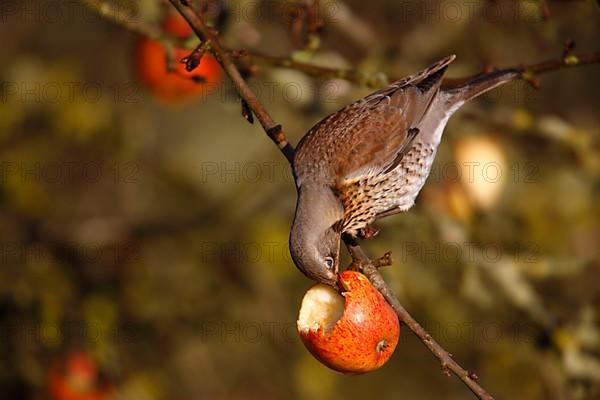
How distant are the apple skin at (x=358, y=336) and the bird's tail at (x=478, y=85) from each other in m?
1.53

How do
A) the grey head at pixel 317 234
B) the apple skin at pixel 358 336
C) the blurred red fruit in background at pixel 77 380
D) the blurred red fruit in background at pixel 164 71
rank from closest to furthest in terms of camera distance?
1. the apple skin at pixel 358 336
2. the grey head at pixel 317 234
3. the blurred red fruit in background at pixel 164 71
4. the blurred red fruit in background at pixel 77 380

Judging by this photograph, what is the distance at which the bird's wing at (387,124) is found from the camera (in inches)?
166

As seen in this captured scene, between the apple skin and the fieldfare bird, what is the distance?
13.9 inches

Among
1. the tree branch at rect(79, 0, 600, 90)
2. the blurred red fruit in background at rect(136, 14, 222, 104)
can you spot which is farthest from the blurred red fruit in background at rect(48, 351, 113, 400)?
the tree branch at rect(79, 0, 600, 90)

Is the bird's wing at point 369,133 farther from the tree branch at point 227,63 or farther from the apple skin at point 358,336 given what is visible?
the apple skin at point 358,336

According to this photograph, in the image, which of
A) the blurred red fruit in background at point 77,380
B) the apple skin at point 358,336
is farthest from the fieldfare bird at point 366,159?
the blurred red fruit in background at point 77,380

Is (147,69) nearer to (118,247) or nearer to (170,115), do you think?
(118,247)

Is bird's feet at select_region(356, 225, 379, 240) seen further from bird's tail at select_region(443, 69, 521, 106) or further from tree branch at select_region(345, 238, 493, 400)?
bird's tail at select_region(443, 69, 521, 106)

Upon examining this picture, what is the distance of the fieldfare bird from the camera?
3762 millimetres

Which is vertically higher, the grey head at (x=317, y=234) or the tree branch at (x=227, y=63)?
the tree branch at (x=227, y=63)

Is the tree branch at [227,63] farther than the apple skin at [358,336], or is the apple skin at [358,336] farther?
the tree branch at [227,63]

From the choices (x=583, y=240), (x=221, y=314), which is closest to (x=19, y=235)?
(x=221, y=314)

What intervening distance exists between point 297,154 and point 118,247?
2.84m

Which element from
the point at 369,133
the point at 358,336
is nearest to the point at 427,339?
the point at 358,336
